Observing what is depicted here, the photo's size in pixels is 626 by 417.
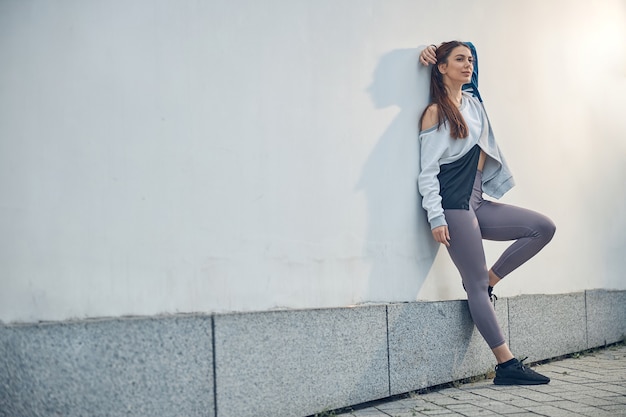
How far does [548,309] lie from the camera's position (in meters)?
6.09

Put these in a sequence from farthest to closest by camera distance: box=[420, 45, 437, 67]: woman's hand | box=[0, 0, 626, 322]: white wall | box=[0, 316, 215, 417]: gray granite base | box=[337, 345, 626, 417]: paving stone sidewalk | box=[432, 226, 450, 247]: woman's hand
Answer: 1. box=[420, 45, 437, 67]: woman's hand
2. box=[432, 226, 450, 247]: woman's hand
3. box=[337, 345, 626, 417]: paving stone sidewalk
4. box=[0, 0, 626, 322]: white wall
5. box=[0, 316, 215, 417]: gray granite base

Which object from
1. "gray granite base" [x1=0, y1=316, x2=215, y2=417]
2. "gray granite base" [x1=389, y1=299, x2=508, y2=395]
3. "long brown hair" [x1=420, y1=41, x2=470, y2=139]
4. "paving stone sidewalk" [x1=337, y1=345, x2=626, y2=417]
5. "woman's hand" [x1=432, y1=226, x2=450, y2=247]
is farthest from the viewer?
"long brown hair" [x1=420, y1=41, x2=470, y2=139]

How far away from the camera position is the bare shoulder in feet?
16.7

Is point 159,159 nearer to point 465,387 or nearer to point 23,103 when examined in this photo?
point 23,103

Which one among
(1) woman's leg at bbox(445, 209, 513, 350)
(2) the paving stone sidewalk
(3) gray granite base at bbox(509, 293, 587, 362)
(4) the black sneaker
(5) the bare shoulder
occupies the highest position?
(5) the bare shoulder

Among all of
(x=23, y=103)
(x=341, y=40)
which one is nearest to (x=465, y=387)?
(x=341, y=40)

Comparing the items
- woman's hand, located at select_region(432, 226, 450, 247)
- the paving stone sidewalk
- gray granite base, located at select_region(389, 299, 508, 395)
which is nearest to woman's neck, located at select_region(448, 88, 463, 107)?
woman's hand, located at select_region(432, 226, 450, 247)

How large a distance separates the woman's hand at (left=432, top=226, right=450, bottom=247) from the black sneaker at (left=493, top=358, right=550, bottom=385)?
0.93 m

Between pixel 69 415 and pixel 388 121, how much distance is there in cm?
276

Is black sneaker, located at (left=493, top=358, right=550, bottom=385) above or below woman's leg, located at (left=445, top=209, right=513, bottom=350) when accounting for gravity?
below

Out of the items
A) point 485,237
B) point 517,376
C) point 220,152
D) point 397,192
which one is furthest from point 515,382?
point 220,152

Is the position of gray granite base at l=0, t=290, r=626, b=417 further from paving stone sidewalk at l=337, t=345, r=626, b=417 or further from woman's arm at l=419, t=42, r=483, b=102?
woman's arm at l=419, t=42, r=483, b=102

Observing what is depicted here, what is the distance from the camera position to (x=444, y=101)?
514cm

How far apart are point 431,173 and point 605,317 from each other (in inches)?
118
